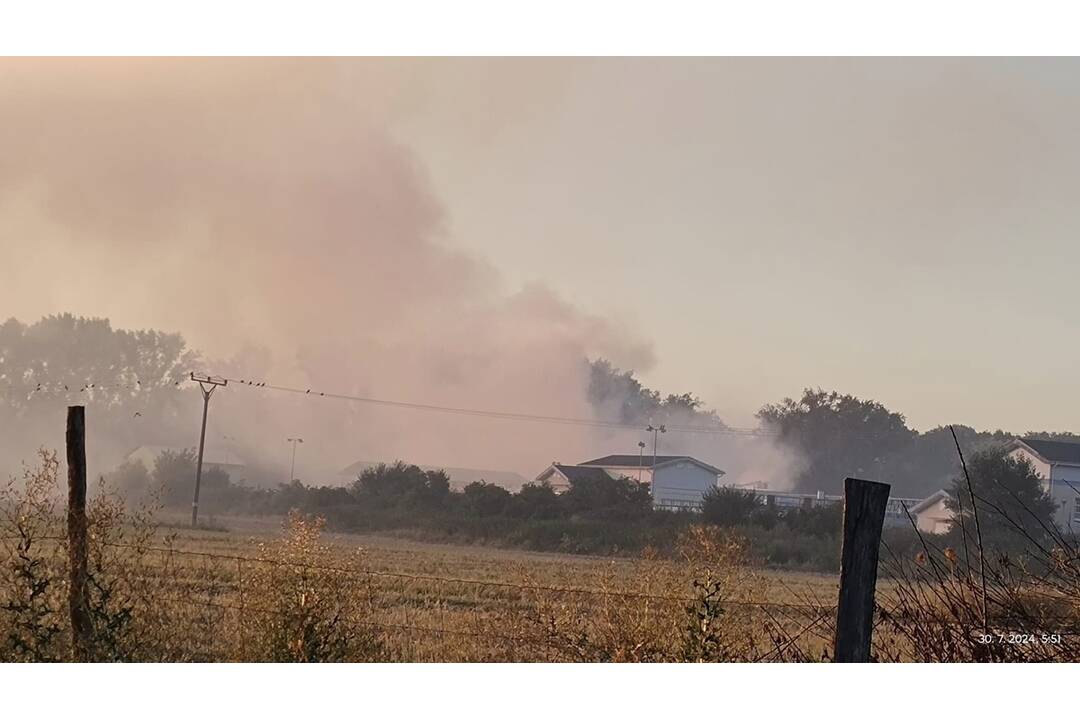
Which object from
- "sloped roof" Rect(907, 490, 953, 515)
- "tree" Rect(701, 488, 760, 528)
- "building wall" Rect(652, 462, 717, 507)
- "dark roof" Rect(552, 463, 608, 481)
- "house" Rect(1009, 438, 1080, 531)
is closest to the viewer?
"house" Rect(1009, 438, 1080, 531)

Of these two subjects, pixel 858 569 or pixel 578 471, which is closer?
pixel 858 569

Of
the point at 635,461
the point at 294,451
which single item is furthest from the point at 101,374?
the point at 635,461

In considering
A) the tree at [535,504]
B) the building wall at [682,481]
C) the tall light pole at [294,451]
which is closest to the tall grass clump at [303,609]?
the tree at [535,504]

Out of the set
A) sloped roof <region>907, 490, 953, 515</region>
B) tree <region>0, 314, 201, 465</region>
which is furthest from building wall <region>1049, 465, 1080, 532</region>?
tree <region>0, 314, 201, 465</region>

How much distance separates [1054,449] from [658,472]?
1717 centimetres

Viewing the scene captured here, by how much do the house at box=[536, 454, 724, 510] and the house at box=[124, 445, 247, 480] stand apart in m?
13.9

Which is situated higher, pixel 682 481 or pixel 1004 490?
pixel 1004 490

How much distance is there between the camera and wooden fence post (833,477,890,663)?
5566mm

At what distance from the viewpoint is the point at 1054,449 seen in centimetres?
3575

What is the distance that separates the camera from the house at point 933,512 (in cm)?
3884

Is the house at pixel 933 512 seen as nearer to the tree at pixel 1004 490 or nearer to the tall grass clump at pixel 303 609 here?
the tree at pixel 1004 490

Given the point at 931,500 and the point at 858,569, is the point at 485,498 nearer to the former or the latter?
the point at 931,500

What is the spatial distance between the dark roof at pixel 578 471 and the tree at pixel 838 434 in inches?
375

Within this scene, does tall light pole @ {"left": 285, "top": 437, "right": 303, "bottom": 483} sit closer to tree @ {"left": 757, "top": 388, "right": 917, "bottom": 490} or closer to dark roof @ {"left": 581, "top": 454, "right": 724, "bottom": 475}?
dark roof @ {"left": 581, "top": 454, "right": 724, "bottom": 475}
